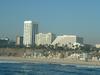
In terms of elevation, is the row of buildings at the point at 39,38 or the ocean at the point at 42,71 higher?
the row of buildings at the point at 39,38

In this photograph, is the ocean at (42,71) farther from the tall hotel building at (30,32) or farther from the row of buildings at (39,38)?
the tall hotel building at (30,32)

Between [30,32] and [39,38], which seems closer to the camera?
[39,38]

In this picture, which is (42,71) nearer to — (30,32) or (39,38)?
(39,38)

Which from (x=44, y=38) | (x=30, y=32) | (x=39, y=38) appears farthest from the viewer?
(x=30, y=32)

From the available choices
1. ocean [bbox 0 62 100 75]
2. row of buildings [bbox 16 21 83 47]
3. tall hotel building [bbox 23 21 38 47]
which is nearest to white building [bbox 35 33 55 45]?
row of buildings [bbox 16 21 83 47]

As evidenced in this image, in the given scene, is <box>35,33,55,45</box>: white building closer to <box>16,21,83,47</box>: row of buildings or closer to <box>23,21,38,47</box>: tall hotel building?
<box>16,21,83,47</box>: row of buildings

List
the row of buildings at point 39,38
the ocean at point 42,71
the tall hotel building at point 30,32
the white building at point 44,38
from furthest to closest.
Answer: the tall hotel building at point 30,32 → the white building at point 44,38 → the row of buildings at point 39,38 → the ocean at point 42,71

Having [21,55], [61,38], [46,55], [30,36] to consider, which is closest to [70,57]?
[46,55]

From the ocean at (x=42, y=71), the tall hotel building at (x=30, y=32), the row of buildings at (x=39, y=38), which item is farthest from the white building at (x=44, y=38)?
the ocean at (x=42, y=71)

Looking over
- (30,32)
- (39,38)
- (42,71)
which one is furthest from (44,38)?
(42,71)

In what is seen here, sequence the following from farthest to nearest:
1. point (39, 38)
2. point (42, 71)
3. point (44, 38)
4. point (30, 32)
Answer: point (30, 32) < point (44, 38) < point (39, 38) < point (42, 71)

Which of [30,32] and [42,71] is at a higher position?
[30,32]

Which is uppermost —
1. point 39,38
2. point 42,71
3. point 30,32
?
point 30,32

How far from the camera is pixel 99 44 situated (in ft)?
585
